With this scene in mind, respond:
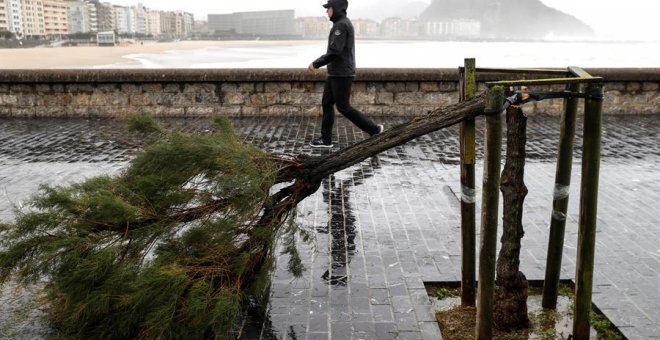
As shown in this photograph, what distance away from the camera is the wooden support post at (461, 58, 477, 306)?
154 inches

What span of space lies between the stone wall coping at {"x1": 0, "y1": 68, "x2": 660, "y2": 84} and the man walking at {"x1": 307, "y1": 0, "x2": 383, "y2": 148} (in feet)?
9.72

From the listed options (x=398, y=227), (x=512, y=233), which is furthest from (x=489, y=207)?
(x=398, y=227)

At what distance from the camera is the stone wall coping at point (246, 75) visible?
41.0ft

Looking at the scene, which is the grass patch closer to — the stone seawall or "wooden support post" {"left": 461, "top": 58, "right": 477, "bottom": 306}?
"wooden support post" {"left": 461, "top": 58, "right": 477, "bottom": 306}

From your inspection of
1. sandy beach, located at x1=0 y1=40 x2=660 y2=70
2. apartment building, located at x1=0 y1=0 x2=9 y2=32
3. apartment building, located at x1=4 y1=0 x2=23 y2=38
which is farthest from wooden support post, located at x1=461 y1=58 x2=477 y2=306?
apartment building, located at x1=4 y1=0 x2=23 y2=38

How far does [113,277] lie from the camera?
3373 mm

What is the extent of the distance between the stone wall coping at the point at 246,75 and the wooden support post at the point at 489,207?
9154 millimetres

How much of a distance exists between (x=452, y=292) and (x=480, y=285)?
1.01m

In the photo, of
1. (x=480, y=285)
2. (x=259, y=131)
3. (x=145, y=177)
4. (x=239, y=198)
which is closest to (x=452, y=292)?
(x=480, y=285)

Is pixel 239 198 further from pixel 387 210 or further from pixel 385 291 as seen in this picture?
pixel 387 210

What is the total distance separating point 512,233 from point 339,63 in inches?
232

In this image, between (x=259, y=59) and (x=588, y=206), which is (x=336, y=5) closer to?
(x=588, y=206)

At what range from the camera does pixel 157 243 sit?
3.71m

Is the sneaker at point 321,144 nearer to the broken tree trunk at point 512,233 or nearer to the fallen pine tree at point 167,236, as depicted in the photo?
the fallen pine tree at point 167,236
